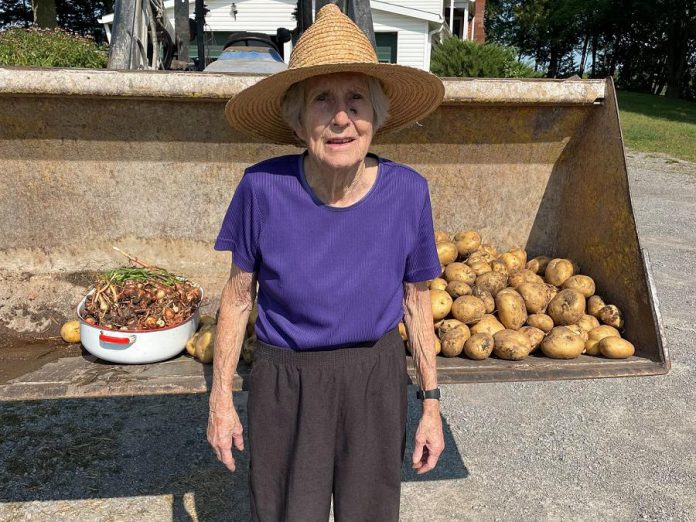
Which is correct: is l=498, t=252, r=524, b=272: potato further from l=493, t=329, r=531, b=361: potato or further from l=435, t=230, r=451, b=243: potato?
l=493, t=329, r=531, b=361: potato

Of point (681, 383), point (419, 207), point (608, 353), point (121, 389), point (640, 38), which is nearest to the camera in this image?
point (419, 207)

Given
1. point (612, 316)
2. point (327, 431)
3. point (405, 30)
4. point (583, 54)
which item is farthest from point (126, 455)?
point (583, 54)

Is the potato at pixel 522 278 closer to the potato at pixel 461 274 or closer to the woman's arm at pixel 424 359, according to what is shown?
the potato at pixel 461 274

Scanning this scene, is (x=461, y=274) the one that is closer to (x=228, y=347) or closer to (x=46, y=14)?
(x=228, y=347)

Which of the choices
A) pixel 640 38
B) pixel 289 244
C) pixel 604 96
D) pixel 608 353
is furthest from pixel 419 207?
pixel 640 38

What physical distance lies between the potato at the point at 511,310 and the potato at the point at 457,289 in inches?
5.8

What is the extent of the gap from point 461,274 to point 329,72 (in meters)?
1.53

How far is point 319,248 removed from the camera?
1729 mm

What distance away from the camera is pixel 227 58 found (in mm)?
3898

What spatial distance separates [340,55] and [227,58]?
247cm

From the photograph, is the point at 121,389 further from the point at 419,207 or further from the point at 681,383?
the point at 681,383

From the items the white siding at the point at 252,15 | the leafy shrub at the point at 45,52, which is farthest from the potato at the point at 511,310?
the white siding at the point at 252,15

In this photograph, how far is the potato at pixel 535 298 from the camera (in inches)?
112

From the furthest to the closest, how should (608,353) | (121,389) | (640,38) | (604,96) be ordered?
(640,38) < (604,96) < (608,353) < (121,389)
